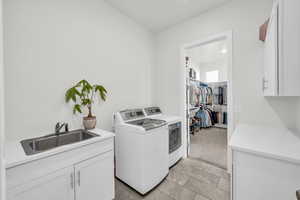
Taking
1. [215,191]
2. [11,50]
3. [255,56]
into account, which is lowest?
[215,191]

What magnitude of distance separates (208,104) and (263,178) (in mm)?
4528

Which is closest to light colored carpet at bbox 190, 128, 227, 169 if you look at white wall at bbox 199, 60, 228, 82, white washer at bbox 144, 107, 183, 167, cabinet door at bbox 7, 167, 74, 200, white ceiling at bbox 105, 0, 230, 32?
white washer at bbox 144, 107, 183, 167

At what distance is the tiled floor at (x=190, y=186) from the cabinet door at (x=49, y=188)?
718 mm

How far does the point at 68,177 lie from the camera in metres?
1.11

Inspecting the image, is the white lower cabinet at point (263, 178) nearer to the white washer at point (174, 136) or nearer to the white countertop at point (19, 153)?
the white washer at point (174, 136)

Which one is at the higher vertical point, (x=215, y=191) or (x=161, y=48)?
(x=161, y=48)

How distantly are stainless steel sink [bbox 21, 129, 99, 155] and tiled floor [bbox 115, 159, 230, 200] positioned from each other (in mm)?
908

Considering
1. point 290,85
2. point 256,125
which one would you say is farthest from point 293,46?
point 256,125

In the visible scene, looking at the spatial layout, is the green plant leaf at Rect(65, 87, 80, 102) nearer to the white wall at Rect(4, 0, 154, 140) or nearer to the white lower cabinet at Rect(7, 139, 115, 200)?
the white wall at Rect(4, 0, 154, 140)

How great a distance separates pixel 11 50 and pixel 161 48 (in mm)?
2464

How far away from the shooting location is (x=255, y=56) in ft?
5.88

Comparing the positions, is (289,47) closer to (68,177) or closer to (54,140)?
(68,177)

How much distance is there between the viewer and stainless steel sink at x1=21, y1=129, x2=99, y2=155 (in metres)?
1.27

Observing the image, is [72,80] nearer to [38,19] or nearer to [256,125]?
[38,19]
